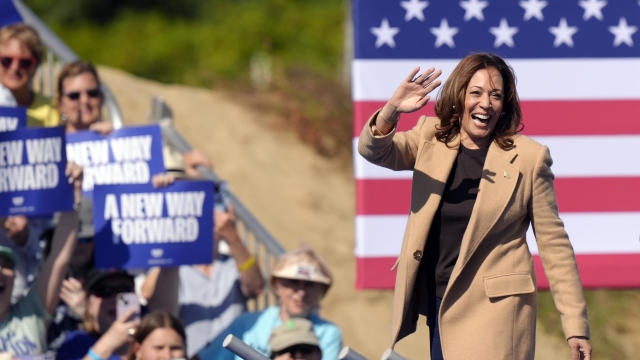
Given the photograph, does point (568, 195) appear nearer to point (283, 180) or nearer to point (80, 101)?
point (80, 101)

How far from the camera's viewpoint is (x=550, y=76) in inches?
242

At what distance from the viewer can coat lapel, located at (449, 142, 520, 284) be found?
140 inches

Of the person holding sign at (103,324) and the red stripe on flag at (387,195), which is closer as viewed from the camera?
the person holding sign at (103,324)

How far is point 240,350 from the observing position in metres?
3.25

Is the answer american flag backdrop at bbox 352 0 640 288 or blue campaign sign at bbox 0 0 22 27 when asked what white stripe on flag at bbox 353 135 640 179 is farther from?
blue campaign sign at bbox 0 0 22 27

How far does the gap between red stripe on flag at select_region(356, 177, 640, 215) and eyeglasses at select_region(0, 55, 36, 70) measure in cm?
184

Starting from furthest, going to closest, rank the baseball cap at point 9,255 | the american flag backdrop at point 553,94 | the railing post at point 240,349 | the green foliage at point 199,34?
1. the green foliage at point 199,34
2. the american flag backdrop at point 553,94
3. the baseball cap at point 9,255
4. the railing post at point 240,349

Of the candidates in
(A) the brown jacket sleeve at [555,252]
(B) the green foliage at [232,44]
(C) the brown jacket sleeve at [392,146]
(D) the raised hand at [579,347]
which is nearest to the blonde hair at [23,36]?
(C) the brown jacket sleeve at [392,146]

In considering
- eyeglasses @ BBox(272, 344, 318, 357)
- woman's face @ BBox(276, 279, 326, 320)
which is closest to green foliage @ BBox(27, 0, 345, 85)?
woman's face @ BBox(276, 279, 326, 320)

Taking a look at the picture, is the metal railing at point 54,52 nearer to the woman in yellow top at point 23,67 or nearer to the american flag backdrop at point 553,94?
the woman in yellow top at point 23,67

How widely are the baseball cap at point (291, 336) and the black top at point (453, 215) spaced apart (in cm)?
159

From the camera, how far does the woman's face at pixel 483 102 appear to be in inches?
141

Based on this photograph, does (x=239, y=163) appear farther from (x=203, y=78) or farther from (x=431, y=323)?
(x=431, y=323)

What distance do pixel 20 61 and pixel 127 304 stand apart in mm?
1503
